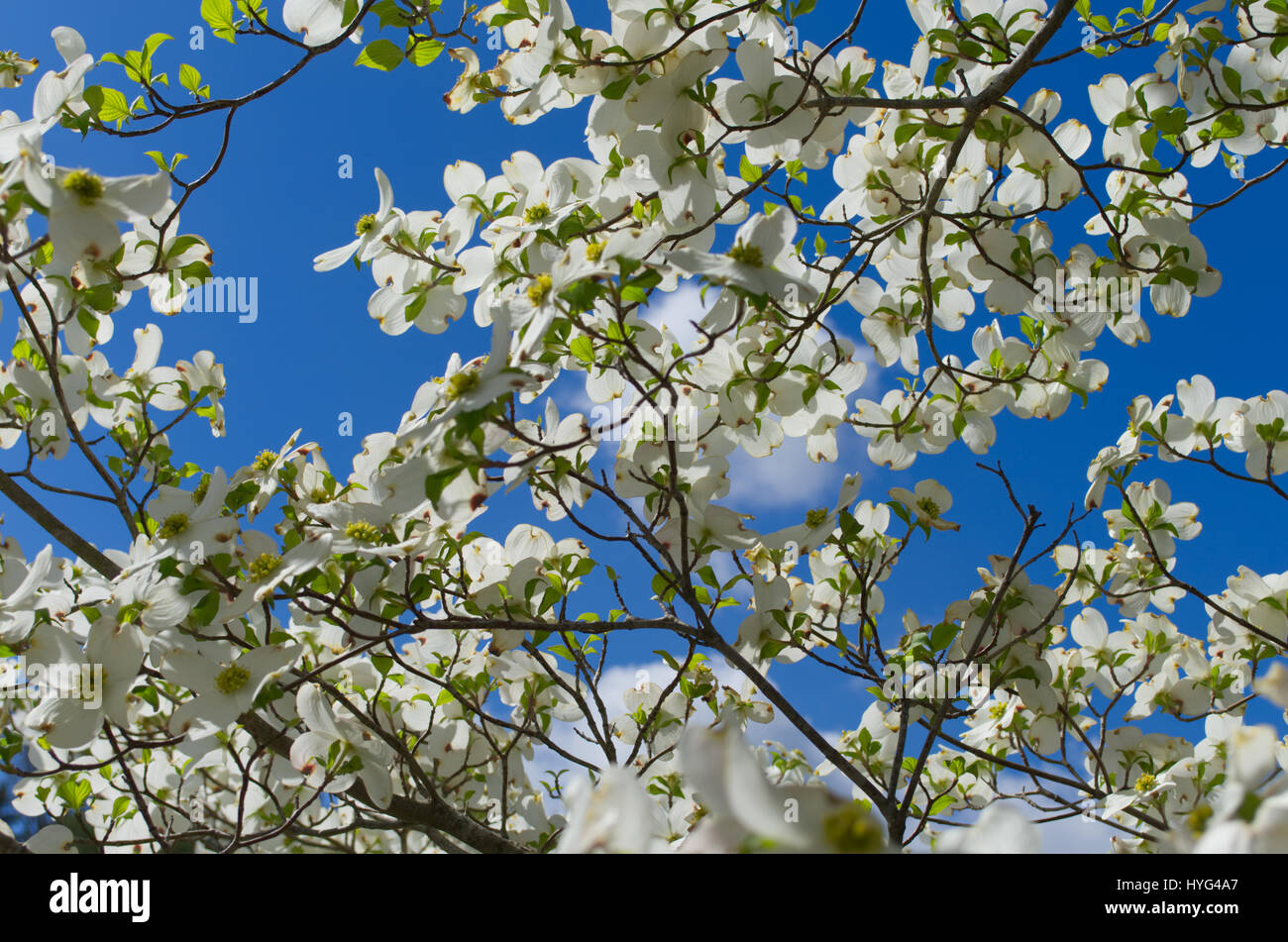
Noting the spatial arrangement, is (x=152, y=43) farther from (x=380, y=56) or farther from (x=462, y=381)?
(x=462, y=381)

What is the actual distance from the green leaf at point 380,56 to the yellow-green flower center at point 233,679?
92 centimetres

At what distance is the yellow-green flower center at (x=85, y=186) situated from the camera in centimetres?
92

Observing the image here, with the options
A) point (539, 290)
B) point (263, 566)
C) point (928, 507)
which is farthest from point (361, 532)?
point (928, 507)

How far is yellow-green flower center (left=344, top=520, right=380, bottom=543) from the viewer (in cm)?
116

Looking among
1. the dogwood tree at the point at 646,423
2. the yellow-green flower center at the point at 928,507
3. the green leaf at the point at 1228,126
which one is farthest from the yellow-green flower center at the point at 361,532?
the green leaf at the point at 1228,126

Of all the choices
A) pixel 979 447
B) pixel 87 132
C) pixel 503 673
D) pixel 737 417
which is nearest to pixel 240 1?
pixel 87 132

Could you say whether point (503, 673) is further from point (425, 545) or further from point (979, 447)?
point (979, 447)

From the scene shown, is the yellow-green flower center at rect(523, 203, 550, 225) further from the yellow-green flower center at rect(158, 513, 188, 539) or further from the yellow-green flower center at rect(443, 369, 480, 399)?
the yellow-green flower center at rect(158, 513, 188, 539)

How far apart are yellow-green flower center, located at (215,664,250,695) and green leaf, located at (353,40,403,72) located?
0.92m

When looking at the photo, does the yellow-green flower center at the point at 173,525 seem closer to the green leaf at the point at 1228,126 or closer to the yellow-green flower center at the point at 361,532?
the yellow-green flower center at the point at 361,532

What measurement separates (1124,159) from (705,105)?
0.91m
